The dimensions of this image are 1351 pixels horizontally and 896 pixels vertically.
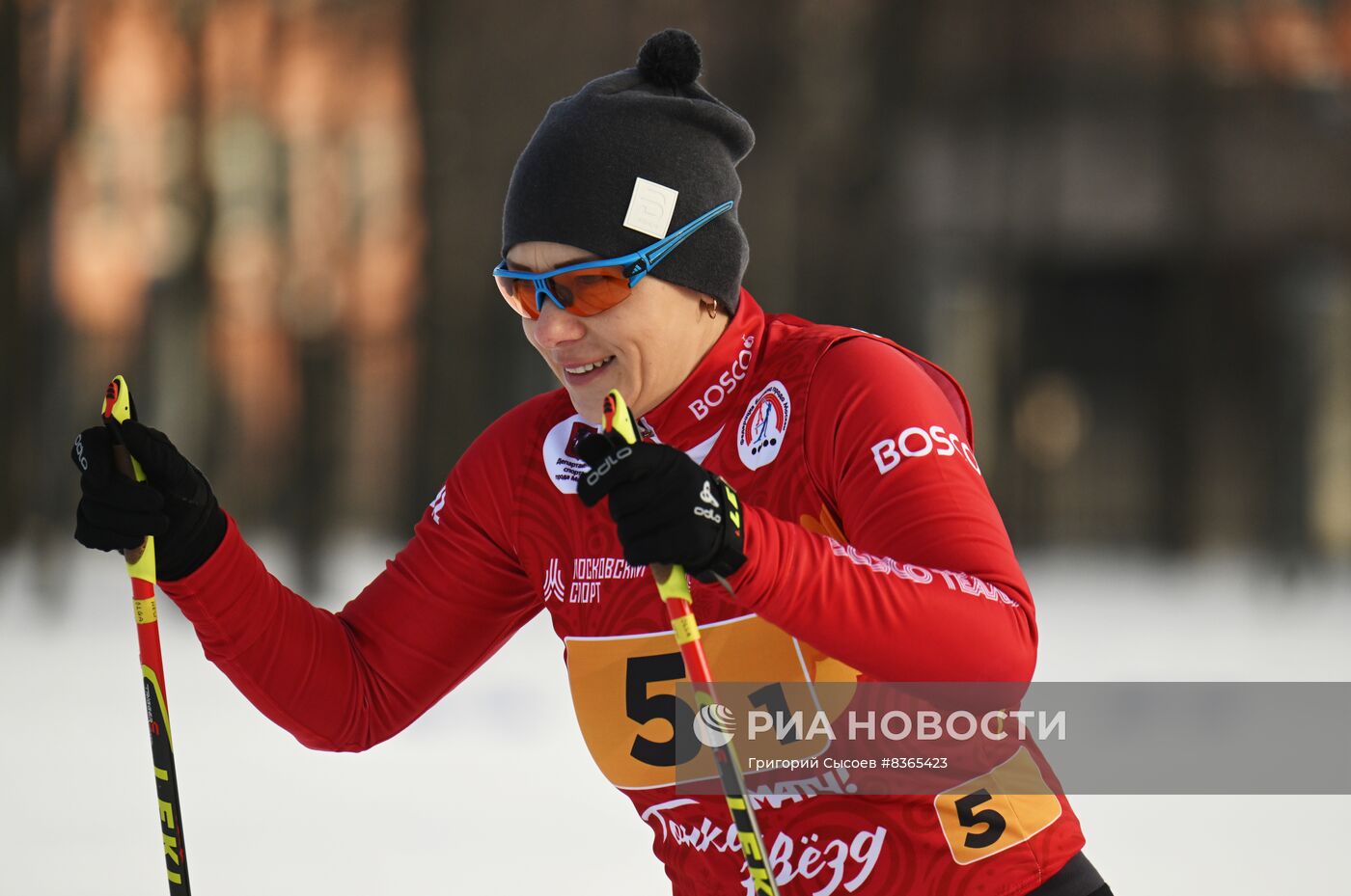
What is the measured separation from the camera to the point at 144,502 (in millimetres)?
1656

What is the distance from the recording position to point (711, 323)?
6.00 feet

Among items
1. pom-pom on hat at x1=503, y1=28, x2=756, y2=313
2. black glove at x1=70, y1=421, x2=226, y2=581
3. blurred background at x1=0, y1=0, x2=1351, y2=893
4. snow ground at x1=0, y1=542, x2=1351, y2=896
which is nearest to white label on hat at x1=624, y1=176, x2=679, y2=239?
pom-pom on hat at x1=503, y1=28, x2=756, y2=313

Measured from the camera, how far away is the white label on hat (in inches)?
67.5

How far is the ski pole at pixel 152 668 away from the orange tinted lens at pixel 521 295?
0.47 m

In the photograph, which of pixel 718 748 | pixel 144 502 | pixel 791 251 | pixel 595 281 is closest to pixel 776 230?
pixel 791 251

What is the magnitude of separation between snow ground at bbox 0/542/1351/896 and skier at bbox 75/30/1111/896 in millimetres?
1588

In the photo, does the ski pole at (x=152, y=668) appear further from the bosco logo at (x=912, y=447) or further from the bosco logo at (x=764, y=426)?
the bosco logo at (x=912, y=447)

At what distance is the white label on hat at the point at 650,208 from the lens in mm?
1714

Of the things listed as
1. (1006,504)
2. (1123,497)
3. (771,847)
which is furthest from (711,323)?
(1123,497)

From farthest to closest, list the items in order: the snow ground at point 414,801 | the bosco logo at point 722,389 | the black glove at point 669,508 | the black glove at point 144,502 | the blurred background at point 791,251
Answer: the blurred background at point 791,251 → the snow ground at point 414,801 → the bosco logo at point 722,389 → the black glove at point 144,502 → the black glove at point 669,508

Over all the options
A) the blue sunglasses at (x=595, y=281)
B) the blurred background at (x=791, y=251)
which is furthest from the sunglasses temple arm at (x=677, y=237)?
the blurred background at (x=791, y=251)

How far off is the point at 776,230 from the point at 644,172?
8535 mm

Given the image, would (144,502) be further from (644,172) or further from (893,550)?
(893,550)

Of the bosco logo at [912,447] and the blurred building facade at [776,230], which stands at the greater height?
the blurred building facade at [776,230]
